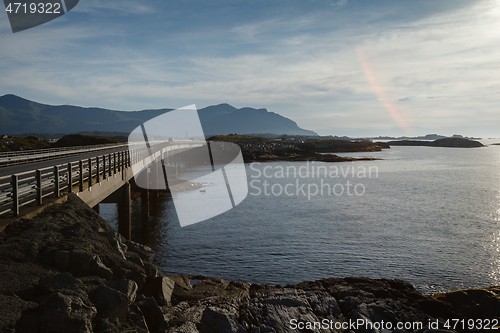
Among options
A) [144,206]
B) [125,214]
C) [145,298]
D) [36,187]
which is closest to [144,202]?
[144,206]

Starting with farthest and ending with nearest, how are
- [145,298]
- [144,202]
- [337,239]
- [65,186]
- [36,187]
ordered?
[144,202]
[337,239]
[65,186]
[36,187]
[145,298]

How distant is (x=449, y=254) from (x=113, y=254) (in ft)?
60.2

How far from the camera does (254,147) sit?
126 m

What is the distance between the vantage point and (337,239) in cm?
2267

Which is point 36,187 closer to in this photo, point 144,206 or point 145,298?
point 145,298

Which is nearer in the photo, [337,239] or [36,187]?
[36,187]

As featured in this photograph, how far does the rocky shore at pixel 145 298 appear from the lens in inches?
256

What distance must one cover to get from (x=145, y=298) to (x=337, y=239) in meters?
16.6

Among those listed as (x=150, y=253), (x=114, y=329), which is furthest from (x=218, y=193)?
(x=114, y=329)

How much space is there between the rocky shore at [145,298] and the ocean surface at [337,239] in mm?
3247

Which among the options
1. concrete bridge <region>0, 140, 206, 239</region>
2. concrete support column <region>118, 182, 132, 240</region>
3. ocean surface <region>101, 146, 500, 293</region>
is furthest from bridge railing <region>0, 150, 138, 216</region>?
ocean surface <region>101, 146, 500, 293</region>

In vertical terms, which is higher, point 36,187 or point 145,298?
point 36,187

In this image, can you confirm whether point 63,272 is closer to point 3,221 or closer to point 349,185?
point 3,221

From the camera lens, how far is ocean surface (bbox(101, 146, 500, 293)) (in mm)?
16906
